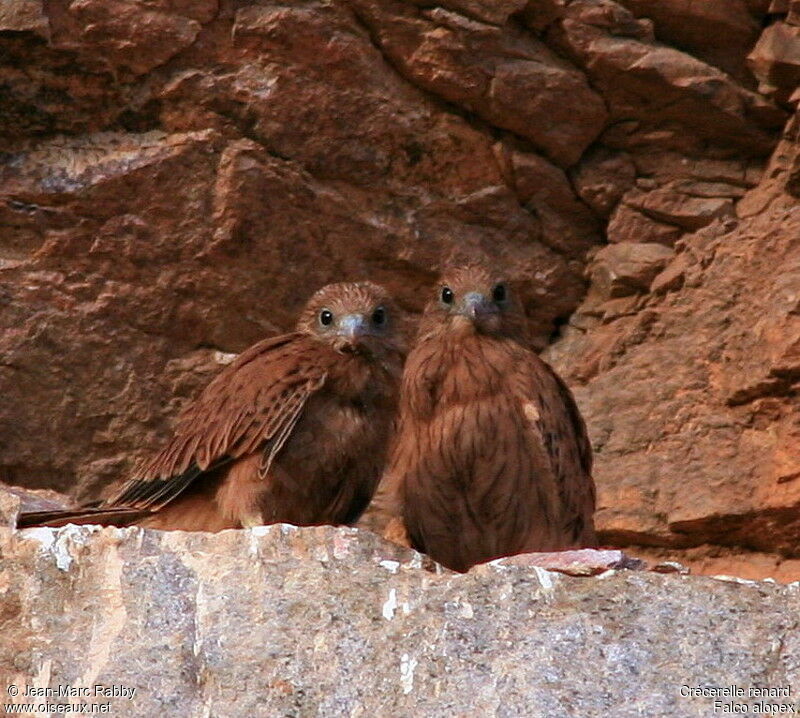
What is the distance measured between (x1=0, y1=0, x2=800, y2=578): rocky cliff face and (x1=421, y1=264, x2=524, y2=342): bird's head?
621mm

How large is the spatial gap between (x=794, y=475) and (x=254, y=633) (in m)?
2.87

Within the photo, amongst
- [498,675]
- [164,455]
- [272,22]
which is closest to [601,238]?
[272,22]

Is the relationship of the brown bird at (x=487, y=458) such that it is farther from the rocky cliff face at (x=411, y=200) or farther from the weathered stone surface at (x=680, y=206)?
the weathered stone surface at (x=680, y=206)

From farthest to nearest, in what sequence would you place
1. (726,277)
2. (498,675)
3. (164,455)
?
1. (726,277)
2. (164,455)
3. (498,675)

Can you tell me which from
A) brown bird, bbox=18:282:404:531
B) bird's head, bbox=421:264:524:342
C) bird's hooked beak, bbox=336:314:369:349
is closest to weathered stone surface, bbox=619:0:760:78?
bird's head, bbox=421:264:524:342

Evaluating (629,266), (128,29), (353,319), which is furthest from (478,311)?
(128,29)

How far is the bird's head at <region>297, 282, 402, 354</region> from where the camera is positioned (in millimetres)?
6418

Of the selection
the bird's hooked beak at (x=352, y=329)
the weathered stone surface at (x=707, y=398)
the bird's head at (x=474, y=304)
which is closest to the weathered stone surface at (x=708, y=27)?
the weathered stone surface at (x=707, y=398)

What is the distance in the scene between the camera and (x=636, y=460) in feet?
24.4

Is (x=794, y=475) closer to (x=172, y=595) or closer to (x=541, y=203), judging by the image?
(x=541, y=203)

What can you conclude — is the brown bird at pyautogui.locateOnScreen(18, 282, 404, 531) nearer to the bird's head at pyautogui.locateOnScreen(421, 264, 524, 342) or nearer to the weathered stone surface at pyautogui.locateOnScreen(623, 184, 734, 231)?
the bird's head at pyautogui.locateOnScreen(421, 264, 524, 342)

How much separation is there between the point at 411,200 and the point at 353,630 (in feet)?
9.95

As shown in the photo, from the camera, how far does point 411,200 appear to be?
7551 mm

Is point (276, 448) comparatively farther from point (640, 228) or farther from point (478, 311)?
point (640, 228)
